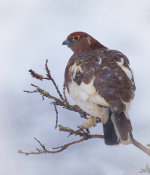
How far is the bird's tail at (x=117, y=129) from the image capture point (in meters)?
5.80

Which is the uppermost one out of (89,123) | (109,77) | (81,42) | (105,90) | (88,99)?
(81,42)

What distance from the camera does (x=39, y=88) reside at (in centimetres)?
670

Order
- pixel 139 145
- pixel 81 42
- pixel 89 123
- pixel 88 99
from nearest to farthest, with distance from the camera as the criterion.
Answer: pixel 139 145 → pixel 88 99 → pixel 89 123 → pixel 81 42

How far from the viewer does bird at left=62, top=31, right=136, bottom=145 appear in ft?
19.4

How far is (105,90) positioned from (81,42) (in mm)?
3323

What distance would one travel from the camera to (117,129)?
234 inches

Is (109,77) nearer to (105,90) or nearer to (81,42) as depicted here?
(105,90)

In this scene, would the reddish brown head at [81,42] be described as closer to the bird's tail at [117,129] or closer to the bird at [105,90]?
the bird at [105,90]

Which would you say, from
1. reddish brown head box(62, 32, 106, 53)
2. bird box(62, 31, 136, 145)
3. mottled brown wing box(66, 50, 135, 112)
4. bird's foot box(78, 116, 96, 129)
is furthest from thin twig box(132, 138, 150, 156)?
reddish brown head box(62, 32, 106, 53)

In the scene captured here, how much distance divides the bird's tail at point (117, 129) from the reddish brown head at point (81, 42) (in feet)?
10.9

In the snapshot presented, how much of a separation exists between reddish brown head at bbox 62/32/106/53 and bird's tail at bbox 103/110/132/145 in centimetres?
331

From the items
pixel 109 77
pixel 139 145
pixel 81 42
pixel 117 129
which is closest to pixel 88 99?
pixel 109 77

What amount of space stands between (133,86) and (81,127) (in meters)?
1.54

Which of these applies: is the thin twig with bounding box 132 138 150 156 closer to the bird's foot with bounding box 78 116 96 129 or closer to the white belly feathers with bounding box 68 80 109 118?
the white belly feathers with bounding box 68 80 109 118
